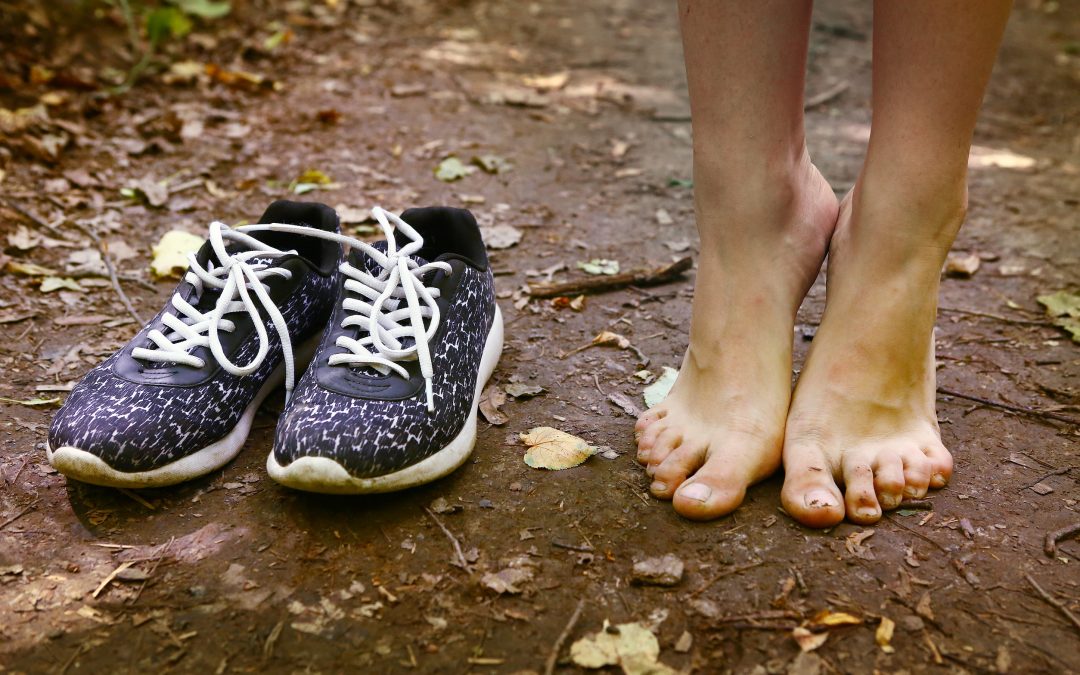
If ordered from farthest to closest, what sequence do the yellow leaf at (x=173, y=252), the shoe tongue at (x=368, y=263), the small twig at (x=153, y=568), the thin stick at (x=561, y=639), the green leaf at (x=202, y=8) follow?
the green leaf at (x=202, y=8), the yellow leaf at (x=173, y=252), the shoe tongue at (x=368, y=263), the small twig at (x=153, y=568), the thin stick at (x=561, y=639)

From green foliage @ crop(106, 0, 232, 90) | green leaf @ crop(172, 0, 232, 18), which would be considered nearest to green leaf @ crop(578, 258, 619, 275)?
green foliage @ crop(106, 0, 232, 90)

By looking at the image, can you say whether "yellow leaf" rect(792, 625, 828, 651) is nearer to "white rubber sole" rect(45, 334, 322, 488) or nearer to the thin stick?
the thin stick

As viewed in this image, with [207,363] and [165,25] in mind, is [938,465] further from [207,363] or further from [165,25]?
[165,25]

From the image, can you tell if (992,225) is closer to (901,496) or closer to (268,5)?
(901,496)

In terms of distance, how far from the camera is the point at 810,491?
1.49m

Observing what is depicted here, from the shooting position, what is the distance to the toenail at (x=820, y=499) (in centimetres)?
147

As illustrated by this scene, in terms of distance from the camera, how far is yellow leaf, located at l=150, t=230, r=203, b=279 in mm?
2498

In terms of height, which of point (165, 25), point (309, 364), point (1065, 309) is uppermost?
point (165, 25)

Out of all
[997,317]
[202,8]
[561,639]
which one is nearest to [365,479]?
[561,639]

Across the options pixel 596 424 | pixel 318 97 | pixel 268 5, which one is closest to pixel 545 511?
pixel 596 424

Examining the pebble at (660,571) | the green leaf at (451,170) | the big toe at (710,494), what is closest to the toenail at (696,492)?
the big toe at (710,494)

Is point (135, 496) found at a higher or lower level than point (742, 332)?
lower

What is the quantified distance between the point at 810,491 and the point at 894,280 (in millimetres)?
417

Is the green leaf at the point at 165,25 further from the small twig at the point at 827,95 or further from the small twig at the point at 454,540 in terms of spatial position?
the small twig at the point at 454,540
